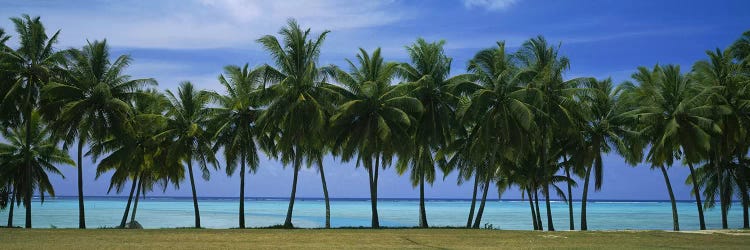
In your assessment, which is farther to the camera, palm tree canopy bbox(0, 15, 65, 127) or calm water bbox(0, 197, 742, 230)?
calm water bbox(0, 197, 742, 230)

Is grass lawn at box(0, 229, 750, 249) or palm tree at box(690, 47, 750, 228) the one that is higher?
palm tree at box(690, 47, 750, 228)

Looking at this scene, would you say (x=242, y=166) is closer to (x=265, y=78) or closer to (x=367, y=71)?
(x=265, y=78)

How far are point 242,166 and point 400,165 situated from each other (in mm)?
9228

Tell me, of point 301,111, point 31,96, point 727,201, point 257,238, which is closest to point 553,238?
point 257,238

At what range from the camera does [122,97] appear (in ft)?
110

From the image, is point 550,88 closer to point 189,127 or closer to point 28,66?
point 189,127

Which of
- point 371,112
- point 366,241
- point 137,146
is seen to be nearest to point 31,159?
point 137,146

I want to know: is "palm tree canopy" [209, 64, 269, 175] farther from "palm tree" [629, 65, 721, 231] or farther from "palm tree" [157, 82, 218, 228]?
"palm tree" [629, 65, 721, 231]

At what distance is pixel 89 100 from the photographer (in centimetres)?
3222

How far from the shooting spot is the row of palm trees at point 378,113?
105 feet

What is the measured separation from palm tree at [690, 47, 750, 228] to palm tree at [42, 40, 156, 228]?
3040cm

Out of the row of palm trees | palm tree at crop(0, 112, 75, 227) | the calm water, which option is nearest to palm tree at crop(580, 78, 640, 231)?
the row of palm trees

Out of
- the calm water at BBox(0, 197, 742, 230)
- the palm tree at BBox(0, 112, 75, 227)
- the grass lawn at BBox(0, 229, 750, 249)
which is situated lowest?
the calm water at BBox(0, 197, 742, 230)

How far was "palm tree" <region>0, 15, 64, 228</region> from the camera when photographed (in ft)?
103
